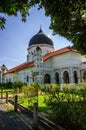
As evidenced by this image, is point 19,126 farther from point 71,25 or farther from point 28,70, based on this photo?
point 28,70

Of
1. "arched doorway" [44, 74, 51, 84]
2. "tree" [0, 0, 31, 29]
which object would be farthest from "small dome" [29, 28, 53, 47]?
"tree" [0, 0, 31, 29]

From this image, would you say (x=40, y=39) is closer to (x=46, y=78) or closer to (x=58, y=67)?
(x=58, y=67)

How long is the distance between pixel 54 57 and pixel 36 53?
553 centimetres

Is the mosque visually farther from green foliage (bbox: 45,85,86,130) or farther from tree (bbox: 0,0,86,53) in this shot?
green foliage (bbox: 45,85,86,130)

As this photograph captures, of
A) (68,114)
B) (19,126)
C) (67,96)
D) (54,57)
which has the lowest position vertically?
(19,126)

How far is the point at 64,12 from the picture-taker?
40.1 feet

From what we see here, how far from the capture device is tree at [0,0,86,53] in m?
9.43

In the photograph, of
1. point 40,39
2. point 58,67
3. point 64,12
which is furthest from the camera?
point 40,39

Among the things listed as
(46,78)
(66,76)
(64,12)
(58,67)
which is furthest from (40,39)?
(64,12)

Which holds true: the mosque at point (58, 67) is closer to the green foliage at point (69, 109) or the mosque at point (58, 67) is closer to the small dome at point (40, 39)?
the small dome at point (40, 39)

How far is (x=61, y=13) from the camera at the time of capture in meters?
12.2

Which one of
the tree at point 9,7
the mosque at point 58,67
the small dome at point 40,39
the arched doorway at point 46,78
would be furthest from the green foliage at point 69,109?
the small dome at point 40,39

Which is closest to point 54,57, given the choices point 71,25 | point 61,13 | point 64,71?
point 64,71

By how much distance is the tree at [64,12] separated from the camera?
943 cm
